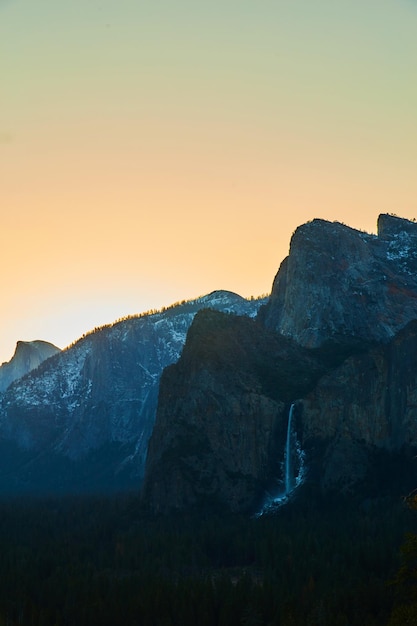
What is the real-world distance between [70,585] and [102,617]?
20.4 m

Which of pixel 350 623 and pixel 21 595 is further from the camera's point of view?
pixel 21 595

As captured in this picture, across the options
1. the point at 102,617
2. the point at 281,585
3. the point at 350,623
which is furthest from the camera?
the point at 281,585

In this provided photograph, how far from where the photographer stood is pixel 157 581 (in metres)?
196

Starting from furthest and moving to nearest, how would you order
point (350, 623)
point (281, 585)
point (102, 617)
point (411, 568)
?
point (281, 585), point (102, 617), point (350, 623), point (411, 568)

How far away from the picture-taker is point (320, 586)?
185 meters

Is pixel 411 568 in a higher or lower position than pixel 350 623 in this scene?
higher

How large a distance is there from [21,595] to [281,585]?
1762 inches

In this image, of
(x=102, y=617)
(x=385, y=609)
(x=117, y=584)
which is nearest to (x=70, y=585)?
(x=117, y=584)

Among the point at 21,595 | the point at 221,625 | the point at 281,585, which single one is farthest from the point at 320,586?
the point at 21,595

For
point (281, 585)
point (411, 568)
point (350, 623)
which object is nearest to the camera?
point (411, 568)

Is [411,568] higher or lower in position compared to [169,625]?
higher

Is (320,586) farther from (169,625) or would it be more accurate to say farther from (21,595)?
(21,595)

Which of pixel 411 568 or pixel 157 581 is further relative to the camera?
pixel 157 581

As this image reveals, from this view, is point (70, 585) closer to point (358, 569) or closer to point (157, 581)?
point (157, 581)
